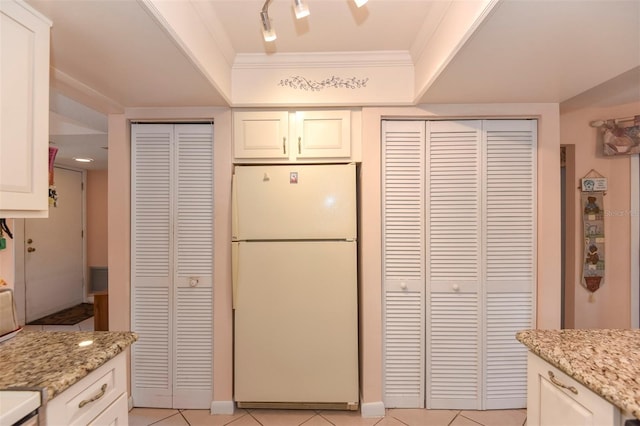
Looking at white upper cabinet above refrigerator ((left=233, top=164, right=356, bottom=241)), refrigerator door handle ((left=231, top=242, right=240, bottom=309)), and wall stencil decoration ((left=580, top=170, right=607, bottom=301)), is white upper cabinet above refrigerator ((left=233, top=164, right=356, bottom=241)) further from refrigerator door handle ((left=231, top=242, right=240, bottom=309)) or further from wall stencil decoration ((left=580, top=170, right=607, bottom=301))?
wall stencil decoration ((left=580, top=170, right=607, bottom=301))

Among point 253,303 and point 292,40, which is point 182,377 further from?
point 292,40

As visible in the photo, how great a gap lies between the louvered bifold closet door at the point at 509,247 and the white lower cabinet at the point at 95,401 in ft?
7.28

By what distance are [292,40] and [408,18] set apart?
2.33 feet

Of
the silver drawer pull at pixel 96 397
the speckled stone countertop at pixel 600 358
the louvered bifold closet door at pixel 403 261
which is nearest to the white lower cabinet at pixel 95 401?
the silver drawer pull at pixel 96 397

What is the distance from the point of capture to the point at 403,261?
216 centimetres

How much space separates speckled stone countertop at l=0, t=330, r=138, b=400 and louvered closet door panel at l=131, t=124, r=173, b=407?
79 centimetres

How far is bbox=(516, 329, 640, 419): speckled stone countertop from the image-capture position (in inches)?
36.0

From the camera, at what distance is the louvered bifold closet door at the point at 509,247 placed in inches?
84.0

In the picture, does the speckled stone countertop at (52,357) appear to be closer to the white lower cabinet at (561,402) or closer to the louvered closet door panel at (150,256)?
→ the louvered closet door panel at (150,256)

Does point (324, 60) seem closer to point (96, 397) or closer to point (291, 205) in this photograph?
point (291, 205)

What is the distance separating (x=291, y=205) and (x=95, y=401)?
1.38 meters

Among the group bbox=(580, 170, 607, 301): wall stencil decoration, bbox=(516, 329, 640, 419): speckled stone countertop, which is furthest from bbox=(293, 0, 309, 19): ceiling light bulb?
bbox=(580, 170, 607, 301): wall stencil decoration

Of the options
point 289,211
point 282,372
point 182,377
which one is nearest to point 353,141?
point 289,211

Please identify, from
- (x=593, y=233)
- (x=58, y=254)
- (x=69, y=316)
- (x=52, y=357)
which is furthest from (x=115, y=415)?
(x=58, y=254)
